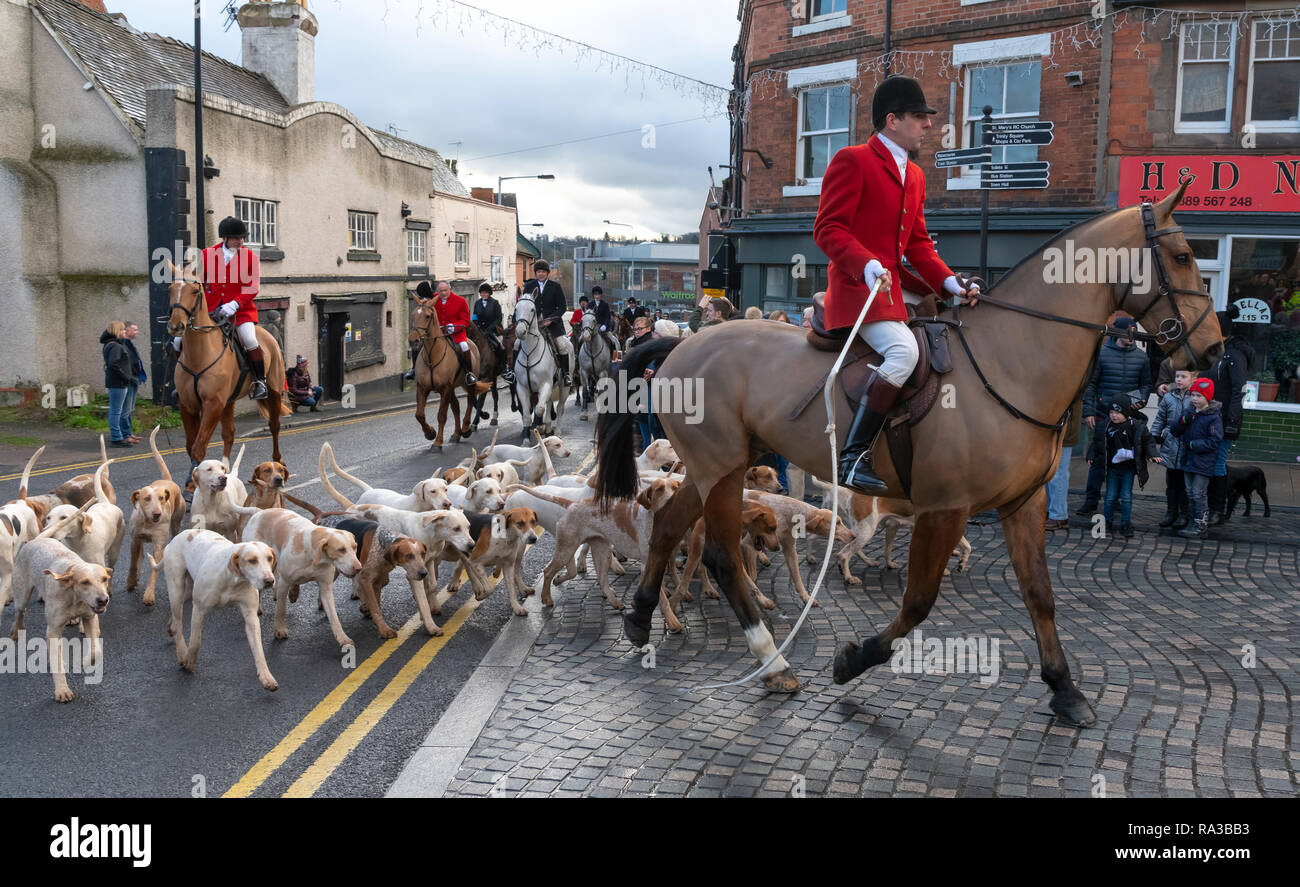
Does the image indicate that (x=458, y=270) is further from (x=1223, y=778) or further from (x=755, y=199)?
(x=1223, y=778)

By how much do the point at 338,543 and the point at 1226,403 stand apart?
9962mm

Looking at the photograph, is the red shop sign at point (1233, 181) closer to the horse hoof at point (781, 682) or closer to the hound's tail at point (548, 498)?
the hound's tail at point (548, 498)

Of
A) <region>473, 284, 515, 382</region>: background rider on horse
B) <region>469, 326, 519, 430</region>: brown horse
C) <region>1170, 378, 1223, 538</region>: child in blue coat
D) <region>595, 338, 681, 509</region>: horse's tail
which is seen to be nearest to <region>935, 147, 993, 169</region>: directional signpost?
<region>1170, 378, 1223, 538</region>: child in blue coat

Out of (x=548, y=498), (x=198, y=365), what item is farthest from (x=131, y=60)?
(x=548, y=498)

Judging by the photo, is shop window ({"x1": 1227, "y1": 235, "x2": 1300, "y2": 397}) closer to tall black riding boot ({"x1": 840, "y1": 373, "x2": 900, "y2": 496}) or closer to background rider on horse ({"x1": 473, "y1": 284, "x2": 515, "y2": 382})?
background rider on horse ({"x1": 473, "y1": 284, "x2": 515, "y2": 382})

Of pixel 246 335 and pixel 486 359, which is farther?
pixel 486 359

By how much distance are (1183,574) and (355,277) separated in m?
24.8

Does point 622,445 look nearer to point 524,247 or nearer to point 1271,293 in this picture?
point 1271,293

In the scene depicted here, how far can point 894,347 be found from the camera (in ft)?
19.8

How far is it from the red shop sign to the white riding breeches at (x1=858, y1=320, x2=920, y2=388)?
12244 mm

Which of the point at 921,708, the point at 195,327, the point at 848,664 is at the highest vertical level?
the point at 195,327

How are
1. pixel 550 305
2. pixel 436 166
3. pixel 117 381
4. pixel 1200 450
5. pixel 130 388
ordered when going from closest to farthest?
1. pixel 1200 450
2. pixel 117 381
3. pixel 130 388
4. pixel 550 305
5. pixel 436 166

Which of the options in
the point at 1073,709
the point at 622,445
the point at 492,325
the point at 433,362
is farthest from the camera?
the point at 492,325

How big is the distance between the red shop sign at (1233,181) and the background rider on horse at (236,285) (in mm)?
12684
